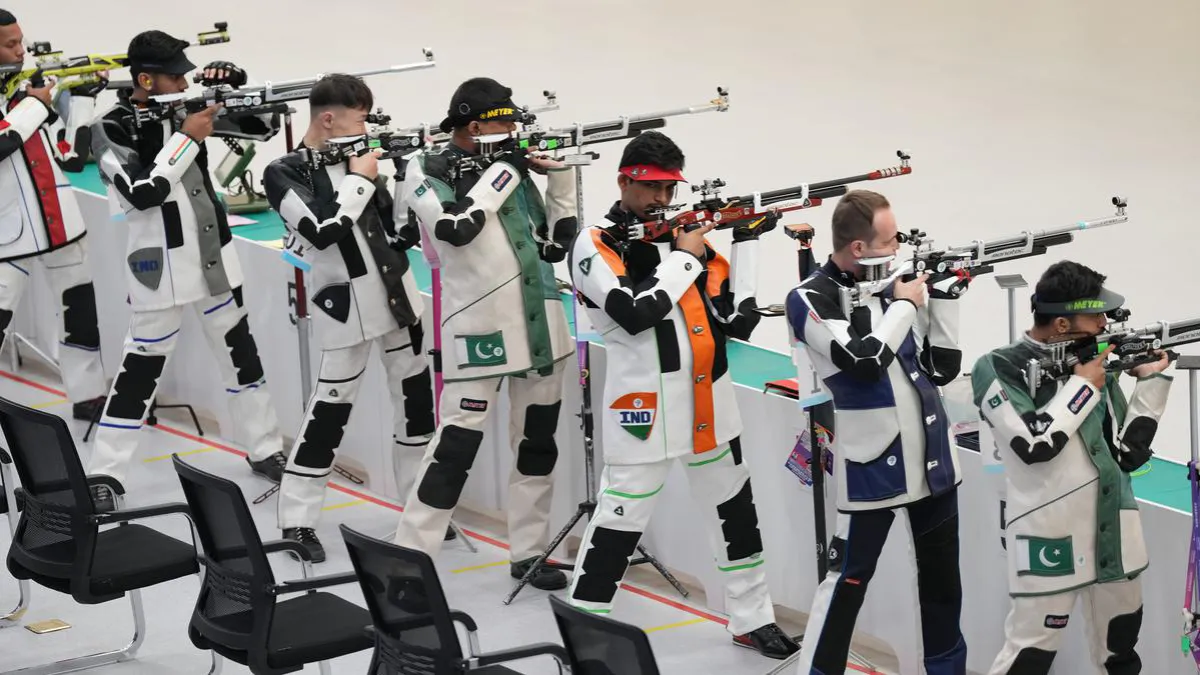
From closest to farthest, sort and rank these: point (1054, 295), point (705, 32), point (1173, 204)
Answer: point (1054, 295), point (1173, 204), point (705, 32)

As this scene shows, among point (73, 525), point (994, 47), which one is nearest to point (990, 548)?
point (73, 525)

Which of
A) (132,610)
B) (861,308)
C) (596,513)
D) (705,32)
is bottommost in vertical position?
(132,610)

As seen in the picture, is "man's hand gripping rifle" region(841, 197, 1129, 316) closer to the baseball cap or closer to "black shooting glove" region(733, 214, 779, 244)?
"black shooting glove" region(733, 214, 779, 244)

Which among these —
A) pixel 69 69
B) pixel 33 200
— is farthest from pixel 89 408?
pixel 69 69

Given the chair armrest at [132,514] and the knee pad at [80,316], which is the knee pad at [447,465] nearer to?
the chair armrest at [132,514]

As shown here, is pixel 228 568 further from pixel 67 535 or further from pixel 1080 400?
pixel 1080 400

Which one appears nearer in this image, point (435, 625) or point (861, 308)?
point (435, 625)

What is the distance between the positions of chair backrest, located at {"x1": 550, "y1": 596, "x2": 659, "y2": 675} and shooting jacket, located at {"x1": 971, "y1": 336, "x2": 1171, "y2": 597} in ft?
5.00

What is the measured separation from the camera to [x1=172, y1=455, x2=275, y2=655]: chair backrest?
4688 mm

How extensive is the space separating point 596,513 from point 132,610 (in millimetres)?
1833

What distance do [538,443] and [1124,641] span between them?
7.66ft

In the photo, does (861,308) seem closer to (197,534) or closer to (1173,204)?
(197,534)

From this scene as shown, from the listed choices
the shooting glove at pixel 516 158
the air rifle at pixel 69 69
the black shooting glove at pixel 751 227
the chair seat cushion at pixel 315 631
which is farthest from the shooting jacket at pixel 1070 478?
the air rifle at pixel 69 69

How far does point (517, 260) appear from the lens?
6.05 meters
